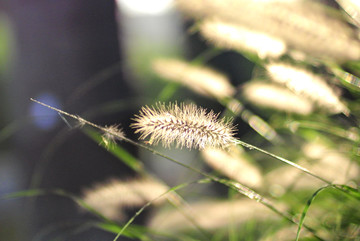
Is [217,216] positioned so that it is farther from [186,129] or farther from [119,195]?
[186,129]

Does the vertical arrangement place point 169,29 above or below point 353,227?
above

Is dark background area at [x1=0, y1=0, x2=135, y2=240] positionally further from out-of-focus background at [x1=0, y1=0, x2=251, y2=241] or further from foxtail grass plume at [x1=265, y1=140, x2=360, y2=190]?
foxtail grass plume at [x1=265, y1=140, x2=360, y2=190]

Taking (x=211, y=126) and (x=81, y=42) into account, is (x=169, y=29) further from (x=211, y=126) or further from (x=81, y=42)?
(x=211, y=126)

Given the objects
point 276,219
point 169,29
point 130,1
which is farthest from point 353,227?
point 169,29

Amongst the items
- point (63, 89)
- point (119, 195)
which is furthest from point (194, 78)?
point (63, 89)

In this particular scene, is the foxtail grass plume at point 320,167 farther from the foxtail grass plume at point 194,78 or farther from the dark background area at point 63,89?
the dark background area at point 63,89

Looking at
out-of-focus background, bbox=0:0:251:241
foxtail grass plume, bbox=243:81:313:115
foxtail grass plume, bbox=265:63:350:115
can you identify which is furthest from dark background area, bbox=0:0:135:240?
foxtail grass plume, bbox=265:63:350:115
